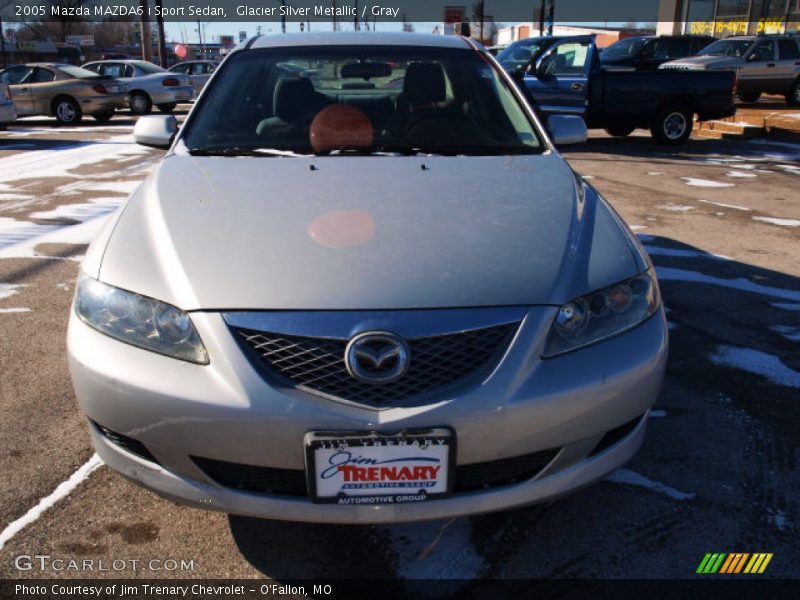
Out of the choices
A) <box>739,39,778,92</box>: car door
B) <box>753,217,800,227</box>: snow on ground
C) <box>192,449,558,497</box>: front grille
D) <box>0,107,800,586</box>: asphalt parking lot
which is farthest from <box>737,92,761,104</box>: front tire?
<box>192,449,558,497</box>: front grille

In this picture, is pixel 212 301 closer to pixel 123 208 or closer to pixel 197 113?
pixel 123 208

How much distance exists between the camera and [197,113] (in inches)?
133

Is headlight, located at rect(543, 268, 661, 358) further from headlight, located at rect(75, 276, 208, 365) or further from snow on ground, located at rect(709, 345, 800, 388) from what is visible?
snow on ground, located at rect(709, 345, 800, 388)

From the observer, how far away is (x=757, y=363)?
3576 mm

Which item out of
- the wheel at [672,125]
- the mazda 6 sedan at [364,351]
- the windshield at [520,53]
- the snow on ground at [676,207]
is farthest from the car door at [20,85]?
the mazda 6 sedan at [364,351]

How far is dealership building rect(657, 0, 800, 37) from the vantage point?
88.1 feet

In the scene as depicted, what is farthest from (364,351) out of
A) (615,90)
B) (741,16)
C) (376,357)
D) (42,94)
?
(741,16)

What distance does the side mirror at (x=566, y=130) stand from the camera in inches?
145

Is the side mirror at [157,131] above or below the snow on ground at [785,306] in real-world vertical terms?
above

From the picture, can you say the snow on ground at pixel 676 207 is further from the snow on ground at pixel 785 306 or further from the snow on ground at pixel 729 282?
the snow on ground at pixel 785 306

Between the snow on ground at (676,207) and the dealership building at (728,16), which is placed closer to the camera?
the snow on ground at (676,207)

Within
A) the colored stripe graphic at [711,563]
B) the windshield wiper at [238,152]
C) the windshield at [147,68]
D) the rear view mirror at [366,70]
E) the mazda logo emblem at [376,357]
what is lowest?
the colored stripe graphic at [711,563]

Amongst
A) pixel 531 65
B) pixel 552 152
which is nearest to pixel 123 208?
pixel 552 152

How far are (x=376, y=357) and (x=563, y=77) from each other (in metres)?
10.9
